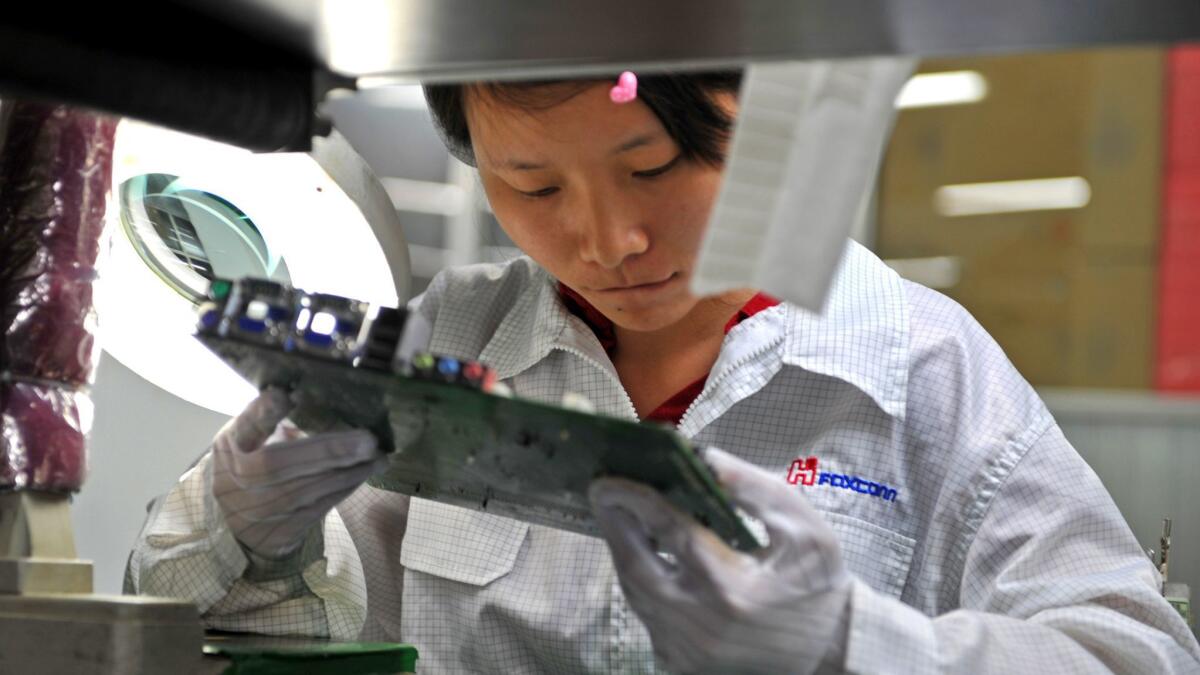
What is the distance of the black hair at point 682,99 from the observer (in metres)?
1.26

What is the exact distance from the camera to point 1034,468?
4.42 ft

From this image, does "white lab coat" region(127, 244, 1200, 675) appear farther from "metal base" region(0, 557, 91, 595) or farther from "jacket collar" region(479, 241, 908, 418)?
"metal base" region(0, 557, 91, 595)

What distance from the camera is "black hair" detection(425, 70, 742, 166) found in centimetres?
126

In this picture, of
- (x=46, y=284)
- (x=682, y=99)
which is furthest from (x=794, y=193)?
(x=46, y=284)

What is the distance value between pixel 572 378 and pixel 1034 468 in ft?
1.71

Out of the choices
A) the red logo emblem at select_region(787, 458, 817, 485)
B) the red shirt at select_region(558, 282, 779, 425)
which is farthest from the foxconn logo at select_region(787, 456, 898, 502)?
Answer: the red shirt at select_region(558, 282, 779, 425)

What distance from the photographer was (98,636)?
108cm

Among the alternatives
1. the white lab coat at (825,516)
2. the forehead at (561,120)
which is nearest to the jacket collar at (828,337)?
the white lab coat at (825,516)

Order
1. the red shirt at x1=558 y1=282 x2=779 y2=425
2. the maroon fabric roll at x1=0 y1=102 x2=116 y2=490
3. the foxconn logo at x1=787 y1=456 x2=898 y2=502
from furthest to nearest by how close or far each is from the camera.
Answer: the red shirt at x1=558 y1=282 x2=779 y2=425, the foxconn logo at x1=787 y1=456 x2=898 y2=502, the maroon fabric roll at x1=0 y1=102 x2=116 y2=490

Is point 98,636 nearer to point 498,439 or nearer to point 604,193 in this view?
point 498,439

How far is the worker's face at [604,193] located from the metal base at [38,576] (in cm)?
54

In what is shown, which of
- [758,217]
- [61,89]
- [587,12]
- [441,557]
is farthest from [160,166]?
[758,217]

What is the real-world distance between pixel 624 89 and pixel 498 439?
16.4 inches

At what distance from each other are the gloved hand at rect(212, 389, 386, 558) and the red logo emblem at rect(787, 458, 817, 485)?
45 cm
